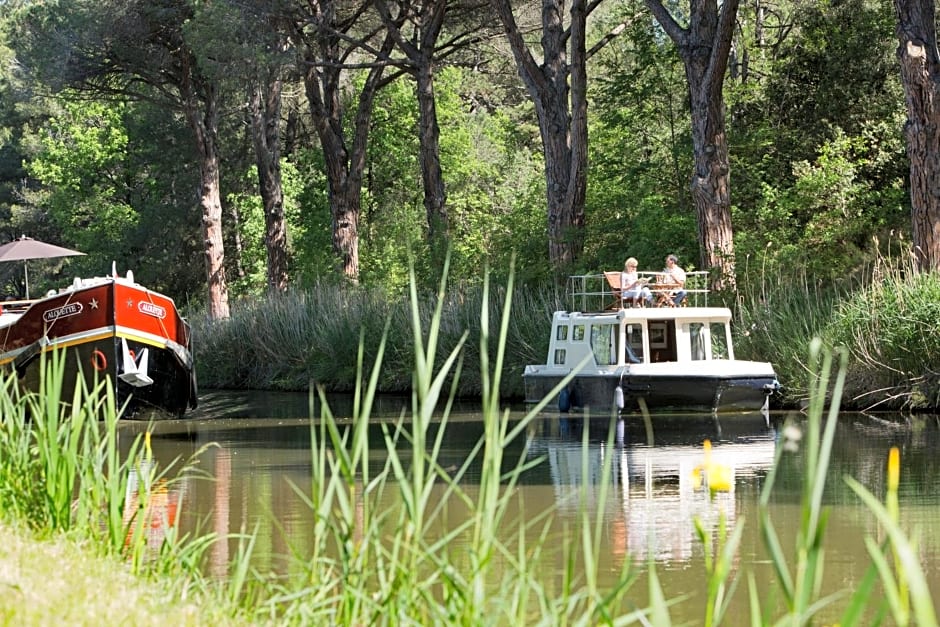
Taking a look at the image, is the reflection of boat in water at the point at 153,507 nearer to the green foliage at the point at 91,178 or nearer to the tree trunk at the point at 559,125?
the tree trunk at the point at 559,125

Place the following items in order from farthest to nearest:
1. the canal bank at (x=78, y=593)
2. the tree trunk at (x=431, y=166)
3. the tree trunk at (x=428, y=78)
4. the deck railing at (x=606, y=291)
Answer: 1. the tree trunk at (x=428, y=78)
2. the tree trunk at (x=431, y=166)
3. the deck railing at (x=606, y=291)
4. the canal bank at (x=78, y=593)

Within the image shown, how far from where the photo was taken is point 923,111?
62.1 ft

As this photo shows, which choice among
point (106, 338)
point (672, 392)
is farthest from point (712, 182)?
point (106, 338)

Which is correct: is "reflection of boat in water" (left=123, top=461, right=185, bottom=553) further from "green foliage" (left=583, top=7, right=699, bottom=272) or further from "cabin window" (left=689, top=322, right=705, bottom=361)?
"green foliage" (left=583, top=7, right=699, bottom=272)

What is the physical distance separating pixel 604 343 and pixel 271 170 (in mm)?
18596

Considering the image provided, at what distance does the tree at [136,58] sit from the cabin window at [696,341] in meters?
15.6

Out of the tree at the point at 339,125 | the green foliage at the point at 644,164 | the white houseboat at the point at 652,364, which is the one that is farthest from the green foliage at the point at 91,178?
the white houseboat at the point at 652,364

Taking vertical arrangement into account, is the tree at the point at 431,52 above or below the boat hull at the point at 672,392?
above

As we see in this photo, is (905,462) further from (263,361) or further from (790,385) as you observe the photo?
(263,361)

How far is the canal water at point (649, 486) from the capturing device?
7.35m

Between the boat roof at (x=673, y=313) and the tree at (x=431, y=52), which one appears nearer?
the boat roof at (x=673, y=313)

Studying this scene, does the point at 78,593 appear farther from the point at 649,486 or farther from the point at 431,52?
the point at 431,52

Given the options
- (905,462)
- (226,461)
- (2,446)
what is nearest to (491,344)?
(226,461)

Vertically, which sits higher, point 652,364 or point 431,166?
point 431,166
